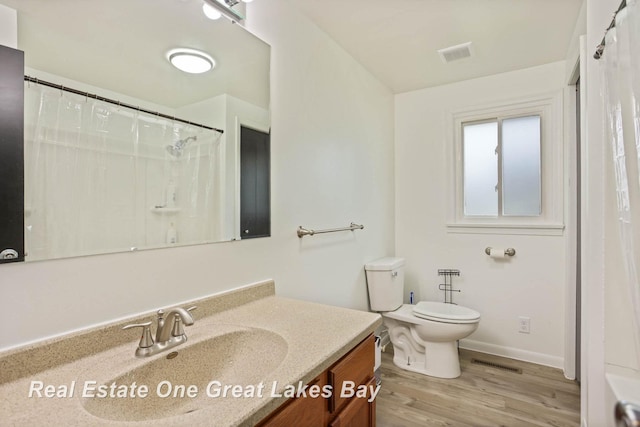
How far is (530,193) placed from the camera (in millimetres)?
2588

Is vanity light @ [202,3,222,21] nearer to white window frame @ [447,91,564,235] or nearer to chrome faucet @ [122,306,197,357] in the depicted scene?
chrome faucet @ [122,306,197,357]

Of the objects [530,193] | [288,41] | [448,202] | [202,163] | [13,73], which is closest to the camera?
[13,73]

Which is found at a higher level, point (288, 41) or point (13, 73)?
point (288, 41)

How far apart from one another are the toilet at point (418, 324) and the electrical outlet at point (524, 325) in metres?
0.54

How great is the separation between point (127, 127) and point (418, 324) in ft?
6.99

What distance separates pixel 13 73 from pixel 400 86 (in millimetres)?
2698

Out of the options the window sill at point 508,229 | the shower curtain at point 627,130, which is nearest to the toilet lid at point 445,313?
the window sill at point 508,229

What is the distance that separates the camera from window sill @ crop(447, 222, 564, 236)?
2443 mm

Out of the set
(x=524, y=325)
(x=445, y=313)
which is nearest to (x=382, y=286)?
(x=445, y=313)

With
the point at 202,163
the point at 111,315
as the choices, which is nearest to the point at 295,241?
the point at 202,163

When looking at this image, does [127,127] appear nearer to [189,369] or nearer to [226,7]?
[226,7]

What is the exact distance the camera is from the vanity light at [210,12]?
1.26 m

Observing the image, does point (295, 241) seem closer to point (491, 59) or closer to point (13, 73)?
point (13, 73)

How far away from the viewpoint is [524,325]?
2551mm
